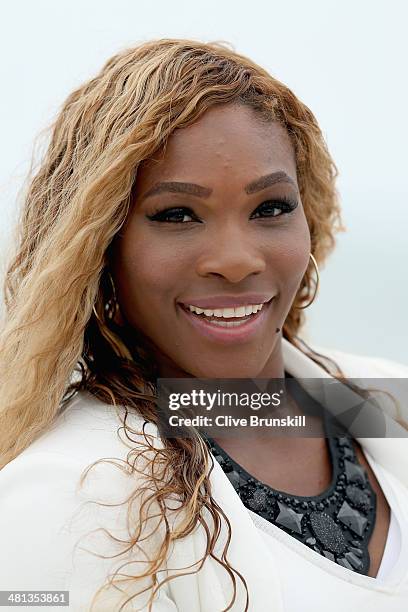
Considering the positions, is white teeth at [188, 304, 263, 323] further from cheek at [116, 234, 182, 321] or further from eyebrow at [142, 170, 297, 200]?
eyebrow at [142, 170, 297, 200]

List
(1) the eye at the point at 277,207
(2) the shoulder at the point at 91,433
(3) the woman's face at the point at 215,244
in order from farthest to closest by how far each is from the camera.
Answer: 1. (1) the eye at the point at 277,207
2. (3) the woman's face at the point at 215,244
3. (2) the shoulder at the point at 91,433

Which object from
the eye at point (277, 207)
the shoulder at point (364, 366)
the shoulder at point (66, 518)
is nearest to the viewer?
the shoulder at point (66, 518)

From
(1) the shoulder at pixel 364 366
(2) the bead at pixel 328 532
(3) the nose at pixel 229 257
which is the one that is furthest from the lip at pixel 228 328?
(1) the shoulder at pixel 364 366

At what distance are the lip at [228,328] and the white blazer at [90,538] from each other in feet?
0.92

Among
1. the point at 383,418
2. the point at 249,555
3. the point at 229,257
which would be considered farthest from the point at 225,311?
the point at 383,418

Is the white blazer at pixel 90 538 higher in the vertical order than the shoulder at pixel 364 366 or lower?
higher

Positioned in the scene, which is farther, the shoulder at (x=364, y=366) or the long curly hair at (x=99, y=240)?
the shoulder at (x=364, y=366)

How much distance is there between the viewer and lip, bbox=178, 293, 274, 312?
165 centimetres

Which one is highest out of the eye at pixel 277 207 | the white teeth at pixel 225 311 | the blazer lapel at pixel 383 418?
the eye at pixel 277 207

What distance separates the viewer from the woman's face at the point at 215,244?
1.60 metres

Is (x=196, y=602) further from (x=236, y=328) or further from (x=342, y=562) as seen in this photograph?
(x=236, y=328)

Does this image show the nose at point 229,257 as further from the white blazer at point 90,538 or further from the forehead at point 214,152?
the white blazer at point 90,538

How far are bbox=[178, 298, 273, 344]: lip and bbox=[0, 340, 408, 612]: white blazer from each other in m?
0.28

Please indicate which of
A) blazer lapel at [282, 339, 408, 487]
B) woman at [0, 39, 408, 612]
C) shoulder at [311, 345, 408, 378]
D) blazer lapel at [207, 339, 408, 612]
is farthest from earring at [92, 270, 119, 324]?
shoulder at [311, 345, 408, 378]
